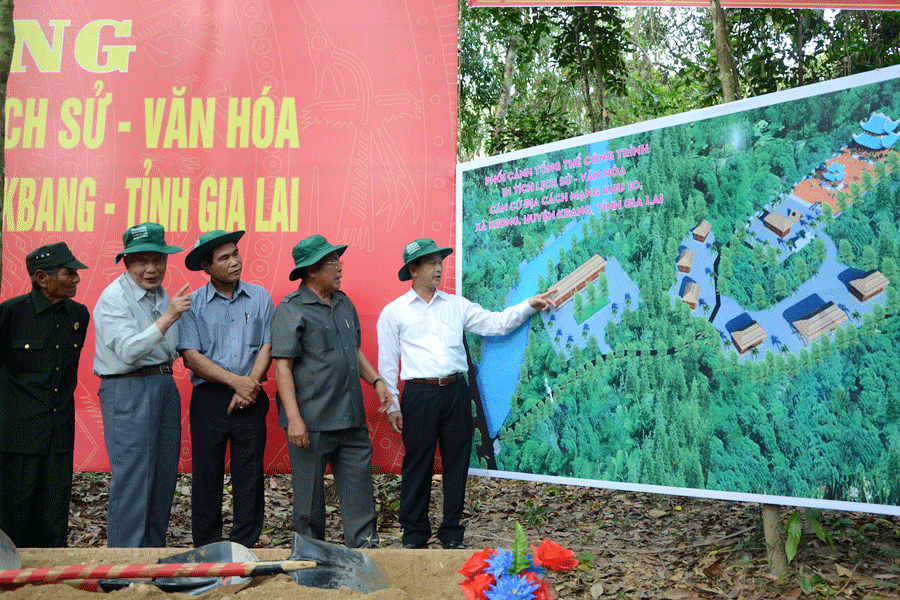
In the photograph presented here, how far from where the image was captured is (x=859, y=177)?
10.4ft

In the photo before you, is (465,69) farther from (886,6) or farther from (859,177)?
(859,177)

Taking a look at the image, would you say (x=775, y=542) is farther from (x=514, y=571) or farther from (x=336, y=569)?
(x=336, y=569)

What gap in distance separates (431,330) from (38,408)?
2004mm

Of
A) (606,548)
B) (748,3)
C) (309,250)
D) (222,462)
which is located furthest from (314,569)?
(748,3)

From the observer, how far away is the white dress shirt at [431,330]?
165 inches

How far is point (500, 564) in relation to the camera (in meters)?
2.16

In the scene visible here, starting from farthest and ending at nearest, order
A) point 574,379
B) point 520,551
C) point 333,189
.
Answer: point 333,189 < point 574,379 < point 520,551

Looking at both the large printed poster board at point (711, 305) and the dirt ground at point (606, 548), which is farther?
the large printed poster board at point (711, 305)

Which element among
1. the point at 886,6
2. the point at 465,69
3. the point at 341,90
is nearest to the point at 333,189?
the point at 341,90

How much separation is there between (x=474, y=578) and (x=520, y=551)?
169 millimetres

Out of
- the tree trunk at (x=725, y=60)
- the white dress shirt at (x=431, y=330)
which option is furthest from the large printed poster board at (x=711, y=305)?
the tree trunk at (x=725, y=60)

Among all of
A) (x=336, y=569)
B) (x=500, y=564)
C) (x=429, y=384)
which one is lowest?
(x=336, y=569)

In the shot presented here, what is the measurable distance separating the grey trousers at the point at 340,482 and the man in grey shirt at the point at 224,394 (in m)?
0.25

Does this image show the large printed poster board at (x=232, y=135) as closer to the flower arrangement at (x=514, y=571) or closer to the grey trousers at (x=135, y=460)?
the grey trousers at (x=135, y=460)
